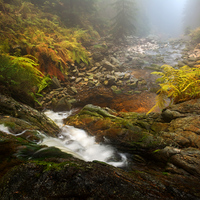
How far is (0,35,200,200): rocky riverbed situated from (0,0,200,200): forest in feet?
0.04

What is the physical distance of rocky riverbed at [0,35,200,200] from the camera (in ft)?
4.59

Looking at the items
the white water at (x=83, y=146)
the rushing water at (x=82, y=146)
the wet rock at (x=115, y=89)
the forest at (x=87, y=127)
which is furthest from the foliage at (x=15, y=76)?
the wet rock at (x=115, y=89)

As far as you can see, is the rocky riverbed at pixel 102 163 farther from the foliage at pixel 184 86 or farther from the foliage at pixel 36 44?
the foliage at pixel 36 44

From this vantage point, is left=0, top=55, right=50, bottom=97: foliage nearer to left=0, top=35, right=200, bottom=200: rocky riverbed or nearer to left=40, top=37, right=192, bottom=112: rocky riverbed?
left=0, top=35, right=200, bottom=200: rocky riverbed

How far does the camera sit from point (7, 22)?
7.52 m

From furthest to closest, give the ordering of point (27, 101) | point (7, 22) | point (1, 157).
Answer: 1. point (7, 22)
2. point (27, 101)
3. point (1, 157)

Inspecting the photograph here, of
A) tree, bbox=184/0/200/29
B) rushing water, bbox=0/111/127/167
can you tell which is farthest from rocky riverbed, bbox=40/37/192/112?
tree, bbox=184/0/200/29

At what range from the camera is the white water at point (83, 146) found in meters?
3.20

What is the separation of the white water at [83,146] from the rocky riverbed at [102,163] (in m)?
0.20

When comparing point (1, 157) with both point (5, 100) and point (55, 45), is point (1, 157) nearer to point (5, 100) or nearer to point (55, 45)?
point (5, 100)

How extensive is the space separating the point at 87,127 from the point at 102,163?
2728 mm

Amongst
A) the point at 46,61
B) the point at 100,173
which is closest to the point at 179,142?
the point at 100,173

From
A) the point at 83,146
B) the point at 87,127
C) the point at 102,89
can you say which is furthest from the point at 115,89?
the point at 83,146

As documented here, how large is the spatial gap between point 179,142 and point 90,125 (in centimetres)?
→ 297
